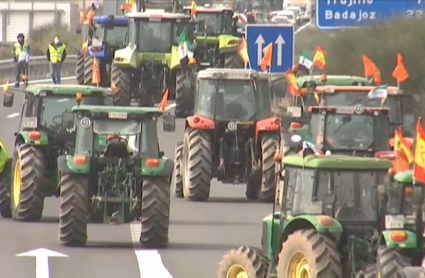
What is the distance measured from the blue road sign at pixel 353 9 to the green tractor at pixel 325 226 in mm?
22777

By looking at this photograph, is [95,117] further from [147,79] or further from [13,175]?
[147,79]

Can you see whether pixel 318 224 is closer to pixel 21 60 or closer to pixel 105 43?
pixel 105 43

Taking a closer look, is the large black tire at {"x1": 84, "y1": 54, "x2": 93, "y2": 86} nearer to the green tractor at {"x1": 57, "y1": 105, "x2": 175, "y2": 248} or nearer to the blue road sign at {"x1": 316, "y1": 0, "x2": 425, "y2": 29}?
the blue road sign at {"x1": 316, "y1": 0, "x2": 425, "y2": 29}

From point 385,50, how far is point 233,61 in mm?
4242

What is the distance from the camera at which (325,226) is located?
49.8 feet

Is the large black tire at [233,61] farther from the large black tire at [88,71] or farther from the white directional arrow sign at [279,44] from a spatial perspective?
the white directional arrow sign at [279,44]

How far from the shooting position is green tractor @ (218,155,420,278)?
1498 centimetres

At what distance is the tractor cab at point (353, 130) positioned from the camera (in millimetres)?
25734

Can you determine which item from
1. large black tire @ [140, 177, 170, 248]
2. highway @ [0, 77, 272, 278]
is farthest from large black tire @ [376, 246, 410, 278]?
large black tire @ [140, 177, 170, 248]

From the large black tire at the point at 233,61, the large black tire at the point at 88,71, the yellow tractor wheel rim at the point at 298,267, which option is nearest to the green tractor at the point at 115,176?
the yellow tractor wheel rim at the point at 298,267

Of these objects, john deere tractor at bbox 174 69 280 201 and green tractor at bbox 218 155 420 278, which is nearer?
green tractor at bbox 218 155 420 278

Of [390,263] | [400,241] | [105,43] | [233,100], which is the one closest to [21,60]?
[105,43]

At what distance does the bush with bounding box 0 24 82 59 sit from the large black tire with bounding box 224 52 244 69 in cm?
2778

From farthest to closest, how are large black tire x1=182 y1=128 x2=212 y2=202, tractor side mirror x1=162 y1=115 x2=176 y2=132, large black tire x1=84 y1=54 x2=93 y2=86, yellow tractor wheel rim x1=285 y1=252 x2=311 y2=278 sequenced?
large black tire x1=84 y1=54 x2=93 y2=86 < large black tire x1=182 y1=128 x2=212 y2=202 < tractor side mirror x1=162 y1=115 x2=176 y2=132 < yellow tractor wheel rim x1=285 y1=252 x2=311 y2=278
